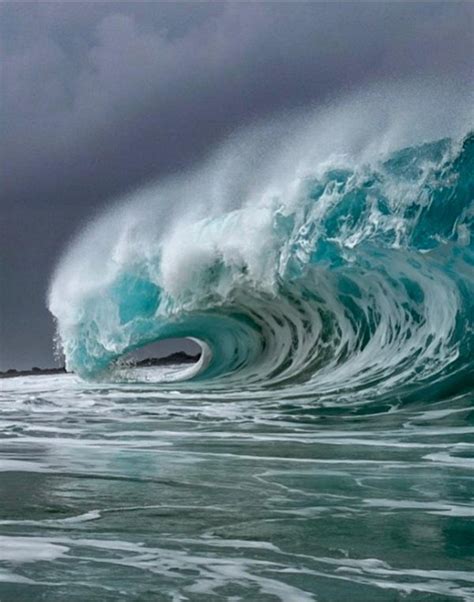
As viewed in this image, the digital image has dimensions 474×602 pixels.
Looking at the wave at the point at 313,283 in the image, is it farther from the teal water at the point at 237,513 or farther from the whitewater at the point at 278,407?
the teal water at the point at 237,513

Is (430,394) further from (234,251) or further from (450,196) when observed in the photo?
(234,251)

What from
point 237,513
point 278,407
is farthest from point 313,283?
point 237,513

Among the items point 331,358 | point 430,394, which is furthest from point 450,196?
point 331,358

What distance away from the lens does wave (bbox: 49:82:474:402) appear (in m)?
12.3

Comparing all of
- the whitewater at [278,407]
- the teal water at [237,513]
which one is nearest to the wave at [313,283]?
the whitewater at [278,407]

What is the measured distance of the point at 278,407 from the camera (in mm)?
10531

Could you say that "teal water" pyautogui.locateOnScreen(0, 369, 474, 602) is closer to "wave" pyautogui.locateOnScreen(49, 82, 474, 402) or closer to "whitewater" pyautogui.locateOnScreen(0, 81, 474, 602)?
"whitewater" pyautogui.locateOnScreen(0, 81, 474, 602)

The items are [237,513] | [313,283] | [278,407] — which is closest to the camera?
[237,513]

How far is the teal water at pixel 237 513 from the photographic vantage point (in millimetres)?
2928

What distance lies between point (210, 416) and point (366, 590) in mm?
6490

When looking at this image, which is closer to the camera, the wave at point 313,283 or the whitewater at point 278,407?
the whitewater at point 278,407

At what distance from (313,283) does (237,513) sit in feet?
37.2

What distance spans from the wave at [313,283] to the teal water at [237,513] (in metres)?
4.49

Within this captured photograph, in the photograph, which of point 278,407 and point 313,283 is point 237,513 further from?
point 313,283
